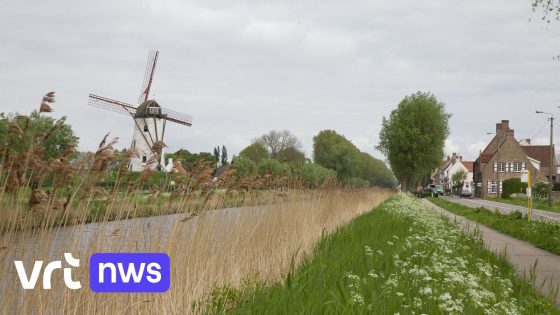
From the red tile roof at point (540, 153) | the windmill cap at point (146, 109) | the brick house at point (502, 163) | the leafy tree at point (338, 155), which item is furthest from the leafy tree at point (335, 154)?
the windmill cap at point (146, 109)

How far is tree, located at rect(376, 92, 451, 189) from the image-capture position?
74.9m

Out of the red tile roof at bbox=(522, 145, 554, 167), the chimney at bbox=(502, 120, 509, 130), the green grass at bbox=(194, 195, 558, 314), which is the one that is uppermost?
the chimney at bbox=(502, 120, 509, 130)

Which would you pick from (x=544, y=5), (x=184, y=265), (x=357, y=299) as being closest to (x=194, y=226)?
(x=184, y=265)

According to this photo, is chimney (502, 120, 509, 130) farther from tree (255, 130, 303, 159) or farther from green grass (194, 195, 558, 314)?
green grass (194, 195, 558, 314)

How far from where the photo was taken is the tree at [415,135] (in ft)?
246

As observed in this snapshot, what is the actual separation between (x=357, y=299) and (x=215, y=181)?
259cm

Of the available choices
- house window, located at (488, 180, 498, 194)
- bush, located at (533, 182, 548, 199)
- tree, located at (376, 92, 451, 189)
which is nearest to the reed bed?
bush, located at (533, 182, 548, 199)

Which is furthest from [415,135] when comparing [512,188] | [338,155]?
[338,155]

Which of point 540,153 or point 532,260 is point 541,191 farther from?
point 532,260

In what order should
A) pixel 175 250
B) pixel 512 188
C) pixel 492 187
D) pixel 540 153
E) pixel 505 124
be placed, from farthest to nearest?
pixel 540 153 < pixel 492 187 < pixel 505 124 < pixel 512 188 < pixel 175 250

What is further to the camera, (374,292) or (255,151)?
(255,151)

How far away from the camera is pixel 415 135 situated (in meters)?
74.4

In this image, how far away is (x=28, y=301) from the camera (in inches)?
199

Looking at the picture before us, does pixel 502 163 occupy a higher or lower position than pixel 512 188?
higher
